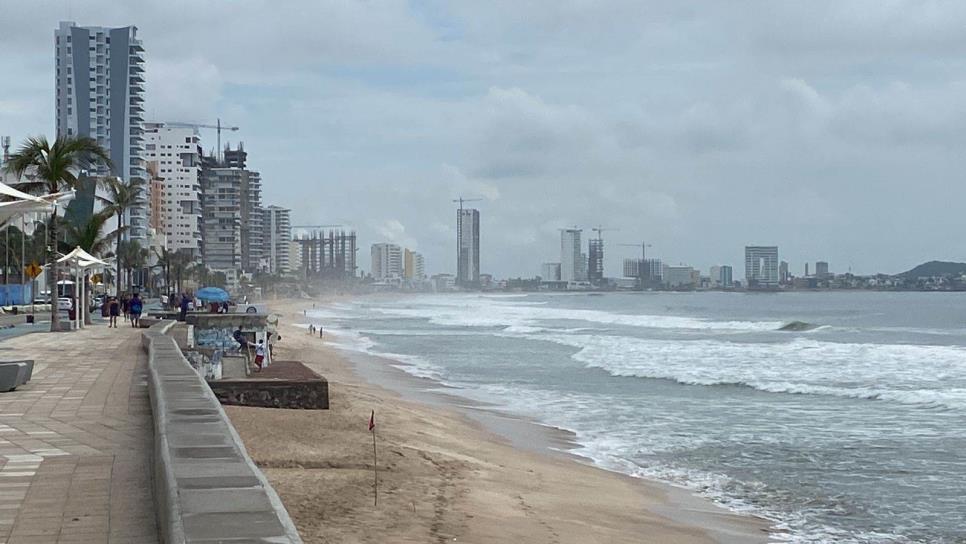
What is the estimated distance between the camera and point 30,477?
7227mm

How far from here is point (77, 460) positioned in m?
7.80

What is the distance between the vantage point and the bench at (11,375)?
40.3 ft

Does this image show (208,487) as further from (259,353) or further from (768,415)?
(259,353)

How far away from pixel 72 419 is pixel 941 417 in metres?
17.2

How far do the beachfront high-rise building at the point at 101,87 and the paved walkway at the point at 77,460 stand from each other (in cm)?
15974

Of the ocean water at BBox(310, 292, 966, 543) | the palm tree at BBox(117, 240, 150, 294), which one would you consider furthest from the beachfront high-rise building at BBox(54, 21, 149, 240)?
the ocean water at BBox(310, 292, 966, 543)

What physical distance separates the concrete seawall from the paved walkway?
26cm

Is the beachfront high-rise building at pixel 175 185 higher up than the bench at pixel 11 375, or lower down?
higher up

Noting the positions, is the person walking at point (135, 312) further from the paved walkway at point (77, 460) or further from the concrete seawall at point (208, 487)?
the concrete seawall at point (208, 487)

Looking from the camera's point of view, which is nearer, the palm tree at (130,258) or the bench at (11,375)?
the bench at (11,375)

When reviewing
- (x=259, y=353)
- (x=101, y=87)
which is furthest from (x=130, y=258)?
(x=101, y=87)

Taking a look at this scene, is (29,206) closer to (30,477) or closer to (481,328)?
(30,477)

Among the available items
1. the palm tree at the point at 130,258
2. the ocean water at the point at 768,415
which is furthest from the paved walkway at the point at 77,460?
the palm tree at the point at 130,258

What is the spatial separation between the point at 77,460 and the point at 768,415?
53.7ft
